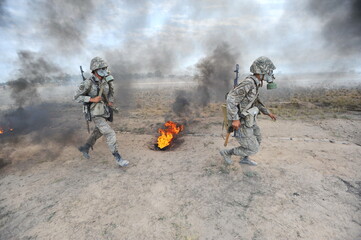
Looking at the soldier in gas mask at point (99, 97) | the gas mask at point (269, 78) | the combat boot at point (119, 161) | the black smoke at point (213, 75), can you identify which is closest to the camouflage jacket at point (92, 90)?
the soldier in gas mask at point (99, 97)

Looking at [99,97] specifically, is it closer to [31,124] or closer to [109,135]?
[109,135]

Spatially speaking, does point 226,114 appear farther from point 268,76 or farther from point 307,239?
point 307,239

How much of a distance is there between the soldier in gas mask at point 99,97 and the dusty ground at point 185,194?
2.69 ft

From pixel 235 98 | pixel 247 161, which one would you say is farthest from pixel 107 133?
pixel 247 161

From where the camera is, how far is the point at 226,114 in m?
4.37

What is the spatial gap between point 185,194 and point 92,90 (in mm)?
3128

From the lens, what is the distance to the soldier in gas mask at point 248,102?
3941 millimetres

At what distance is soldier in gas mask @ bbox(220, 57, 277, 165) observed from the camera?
12.9ft

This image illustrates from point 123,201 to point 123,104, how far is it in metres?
13.3

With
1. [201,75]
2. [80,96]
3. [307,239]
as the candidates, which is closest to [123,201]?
[80,96]

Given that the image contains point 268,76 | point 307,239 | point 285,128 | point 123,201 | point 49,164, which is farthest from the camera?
point 285,128

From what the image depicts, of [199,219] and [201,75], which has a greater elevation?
[201,75]

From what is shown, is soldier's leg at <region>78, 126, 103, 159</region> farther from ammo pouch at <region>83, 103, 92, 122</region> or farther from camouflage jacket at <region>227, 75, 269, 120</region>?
camouflage jacket at <region>227, 75, 269, 120</region>

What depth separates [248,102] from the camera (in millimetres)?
4082
